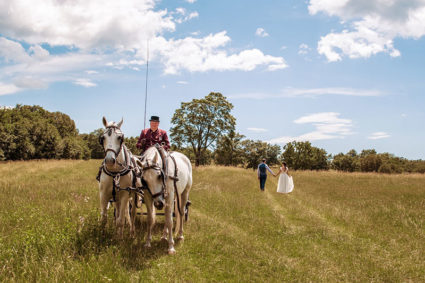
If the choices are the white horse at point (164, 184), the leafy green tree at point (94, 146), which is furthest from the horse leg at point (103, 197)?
the leafy green tree at point (94, 146)

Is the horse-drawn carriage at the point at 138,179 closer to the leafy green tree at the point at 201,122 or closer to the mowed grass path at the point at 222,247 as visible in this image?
the mowed grass path at the point at 222,247

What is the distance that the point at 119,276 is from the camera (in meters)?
4.50

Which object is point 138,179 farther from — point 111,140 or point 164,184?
point 111,140

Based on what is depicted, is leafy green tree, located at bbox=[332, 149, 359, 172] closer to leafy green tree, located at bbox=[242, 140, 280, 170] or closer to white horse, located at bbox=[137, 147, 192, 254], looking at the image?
leafy green tree, located at bbox=[242, 140, 280, 170]

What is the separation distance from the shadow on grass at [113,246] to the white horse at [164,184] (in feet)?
0.95

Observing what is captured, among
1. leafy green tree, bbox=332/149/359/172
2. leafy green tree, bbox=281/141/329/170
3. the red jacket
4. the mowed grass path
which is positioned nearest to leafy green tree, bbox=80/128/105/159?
leafy green tree, bbox=281/141/329/170

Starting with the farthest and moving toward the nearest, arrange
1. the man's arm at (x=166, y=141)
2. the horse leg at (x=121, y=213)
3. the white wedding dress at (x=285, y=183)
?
the white wedding dress at (x=285, y=183) < the man's arm at (x=166, y=141) < the horse leg at (x=121, y=213)

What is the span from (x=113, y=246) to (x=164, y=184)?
5.18 ft

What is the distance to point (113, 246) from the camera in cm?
536

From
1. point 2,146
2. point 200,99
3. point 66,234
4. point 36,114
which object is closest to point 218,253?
point 66,234

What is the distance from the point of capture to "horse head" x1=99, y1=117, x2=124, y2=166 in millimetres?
5277

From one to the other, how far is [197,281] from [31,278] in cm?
274

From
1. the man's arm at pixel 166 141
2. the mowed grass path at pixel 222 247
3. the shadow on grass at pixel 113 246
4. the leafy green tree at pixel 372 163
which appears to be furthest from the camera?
the leafy green tree at pixel 372 163

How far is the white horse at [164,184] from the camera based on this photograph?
223 inches
